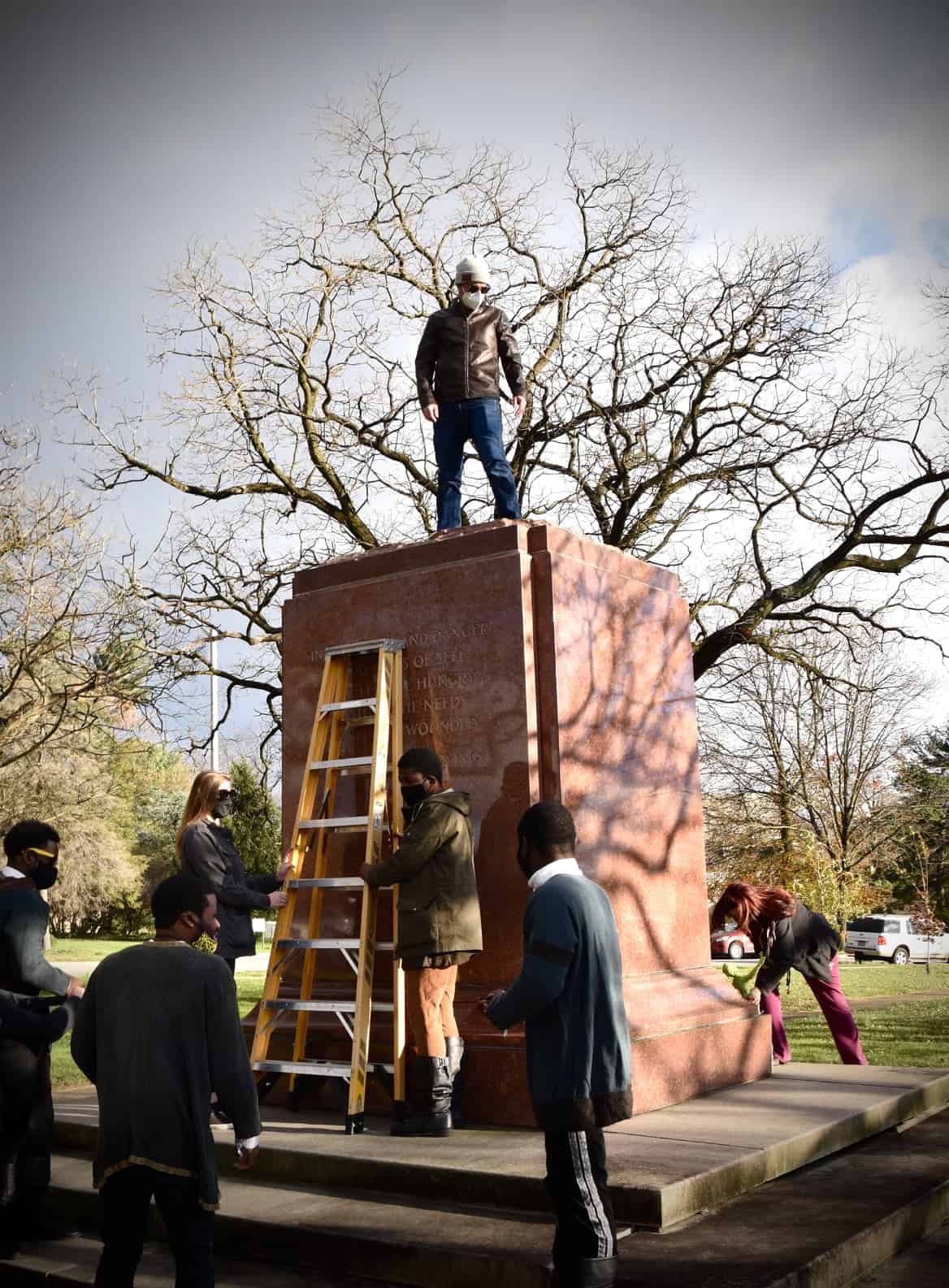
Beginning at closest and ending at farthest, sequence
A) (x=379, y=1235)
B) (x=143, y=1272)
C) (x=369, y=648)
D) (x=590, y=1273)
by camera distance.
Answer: (x=590, y=1273)
(x=379, y=1235)
(x=143, y=1272)
(x=369, y=648)

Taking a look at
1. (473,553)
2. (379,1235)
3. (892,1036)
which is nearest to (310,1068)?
(379,1235)

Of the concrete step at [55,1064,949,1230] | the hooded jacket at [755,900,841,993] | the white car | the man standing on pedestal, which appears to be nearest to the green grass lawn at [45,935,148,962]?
the hooded jacket at [755,900,841,993]

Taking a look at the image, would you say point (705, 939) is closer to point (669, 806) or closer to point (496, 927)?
point (669, 806)

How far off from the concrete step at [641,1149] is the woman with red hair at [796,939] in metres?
1.31

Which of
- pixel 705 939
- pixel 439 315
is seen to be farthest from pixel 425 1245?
pixel 439 315

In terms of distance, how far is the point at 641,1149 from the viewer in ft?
17.8

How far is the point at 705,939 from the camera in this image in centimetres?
777

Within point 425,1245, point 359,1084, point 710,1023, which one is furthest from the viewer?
point 710,1023

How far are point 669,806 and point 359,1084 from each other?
2.76m

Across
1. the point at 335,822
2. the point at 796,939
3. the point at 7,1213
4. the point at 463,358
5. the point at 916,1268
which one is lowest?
the point at 916,1268

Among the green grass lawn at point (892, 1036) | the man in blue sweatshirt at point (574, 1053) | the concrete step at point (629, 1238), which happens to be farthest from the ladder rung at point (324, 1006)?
the green grass lawn at point (892, 1036)

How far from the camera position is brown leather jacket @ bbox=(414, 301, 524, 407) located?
7.95 metres

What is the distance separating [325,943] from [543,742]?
64.2 inches

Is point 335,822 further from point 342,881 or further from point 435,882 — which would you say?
point 435,882
